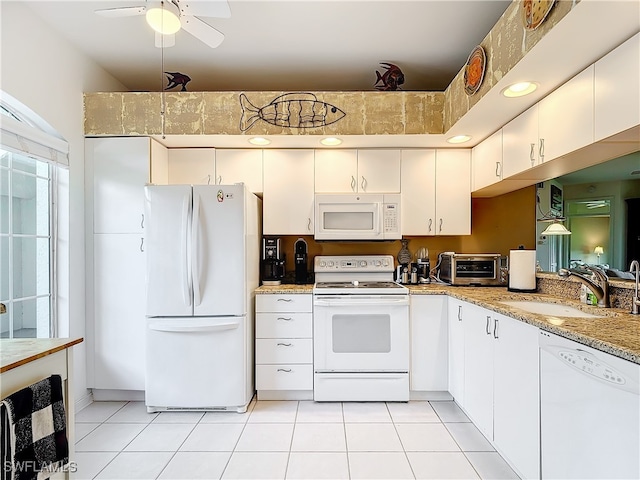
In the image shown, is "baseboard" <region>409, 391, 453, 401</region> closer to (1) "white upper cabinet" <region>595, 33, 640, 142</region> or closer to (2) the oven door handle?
(2) the oven door handle

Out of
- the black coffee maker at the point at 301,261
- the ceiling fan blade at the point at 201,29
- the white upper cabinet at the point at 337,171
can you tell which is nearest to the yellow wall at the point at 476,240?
the black coffee maker at the point at 301,261

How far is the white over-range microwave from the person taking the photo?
3.22m

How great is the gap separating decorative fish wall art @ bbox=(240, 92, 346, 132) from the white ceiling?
0.27m

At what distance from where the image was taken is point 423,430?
8.13 feet

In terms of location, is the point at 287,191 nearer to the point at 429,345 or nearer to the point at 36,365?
the point at 429,345

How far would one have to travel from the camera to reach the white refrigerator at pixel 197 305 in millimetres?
2707

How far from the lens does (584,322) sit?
1627 mm

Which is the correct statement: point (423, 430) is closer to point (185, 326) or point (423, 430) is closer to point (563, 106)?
point (185, 326)

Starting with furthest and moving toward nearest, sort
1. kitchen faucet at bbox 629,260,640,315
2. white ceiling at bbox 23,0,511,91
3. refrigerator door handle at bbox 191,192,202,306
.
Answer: refrigerator door handle at bbox 191,192,202,306
white ceiling at bbox 23,0,511,91
kitchen faucet at bbox 629,260,640,315

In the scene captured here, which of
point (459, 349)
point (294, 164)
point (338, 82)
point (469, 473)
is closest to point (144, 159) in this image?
point (294, 164)

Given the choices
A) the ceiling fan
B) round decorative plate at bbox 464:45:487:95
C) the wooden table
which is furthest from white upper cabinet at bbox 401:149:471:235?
the wooden table

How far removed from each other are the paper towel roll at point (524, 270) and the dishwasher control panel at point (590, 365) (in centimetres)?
137

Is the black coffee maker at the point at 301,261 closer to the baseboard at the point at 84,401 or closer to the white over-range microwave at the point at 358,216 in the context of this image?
the white over-range microwave at the point at 358,216

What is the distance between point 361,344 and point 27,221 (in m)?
2.55
